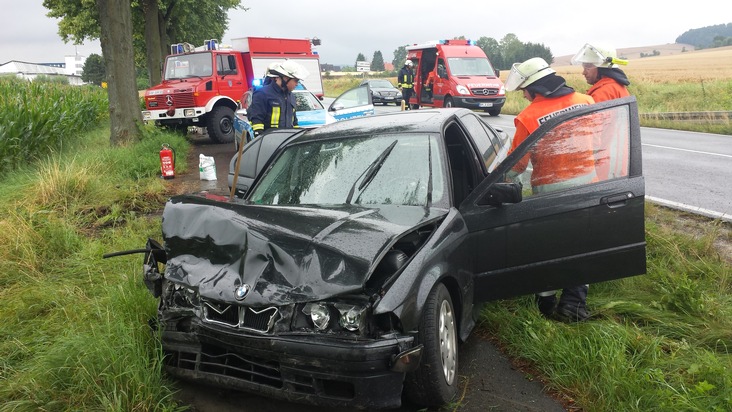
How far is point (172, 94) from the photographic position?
15242 millimetres

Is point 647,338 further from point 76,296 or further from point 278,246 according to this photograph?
point 76,296

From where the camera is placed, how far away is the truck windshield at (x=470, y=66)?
19984 mm

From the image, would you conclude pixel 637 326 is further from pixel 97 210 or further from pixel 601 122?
pixel 97 210

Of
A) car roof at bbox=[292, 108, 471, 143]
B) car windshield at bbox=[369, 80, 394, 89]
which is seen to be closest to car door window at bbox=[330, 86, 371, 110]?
car roof at bbox=[292, 108, 471, 143]

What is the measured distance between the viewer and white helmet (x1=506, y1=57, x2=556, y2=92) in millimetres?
4551

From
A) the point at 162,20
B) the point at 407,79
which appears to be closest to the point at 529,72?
the point at 407,79

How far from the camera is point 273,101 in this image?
292 inches

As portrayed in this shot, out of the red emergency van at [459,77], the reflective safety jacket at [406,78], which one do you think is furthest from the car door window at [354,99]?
the reflective safety jacket at [406,78]

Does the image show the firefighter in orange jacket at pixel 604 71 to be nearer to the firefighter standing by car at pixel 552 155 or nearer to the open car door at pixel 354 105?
the firefighter standing by car at pixel 552 155

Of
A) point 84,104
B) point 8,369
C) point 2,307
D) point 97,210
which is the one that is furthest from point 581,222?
point 84,104

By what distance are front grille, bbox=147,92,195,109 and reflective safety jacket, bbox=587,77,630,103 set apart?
1156 cm

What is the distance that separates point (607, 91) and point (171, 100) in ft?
40.0

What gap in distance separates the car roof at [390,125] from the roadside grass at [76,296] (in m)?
1.74

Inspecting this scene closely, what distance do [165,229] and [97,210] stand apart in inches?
175
